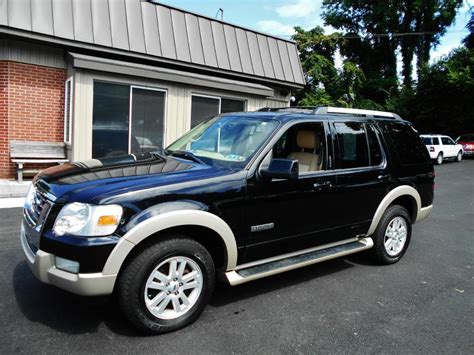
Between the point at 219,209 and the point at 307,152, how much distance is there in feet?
4.86

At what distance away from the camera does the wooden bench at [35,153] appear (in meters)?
9.05

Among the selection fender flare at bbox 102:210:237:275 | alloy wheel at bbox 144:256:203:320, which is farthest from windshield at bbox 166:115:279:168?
alloy wheel at bbox 144:256:203:320

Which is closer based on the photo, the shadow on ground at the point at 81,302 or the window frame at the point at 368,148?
the shadow on ground at the point at 81,302

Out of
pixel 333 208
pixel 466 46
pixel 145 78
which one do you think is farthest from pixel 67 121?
pixel 466 46

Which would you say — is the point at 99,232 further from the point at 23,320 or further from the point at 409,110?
the point at 409,110

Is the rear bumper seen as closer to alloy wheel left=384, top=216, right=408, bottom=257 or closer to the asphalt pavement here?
alloy wheel left=384, top=216, right=408, bottom=257

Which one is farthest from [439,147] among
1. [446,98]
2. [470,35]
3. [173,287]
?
[173,287]

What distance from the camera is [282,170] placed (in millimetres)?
3639

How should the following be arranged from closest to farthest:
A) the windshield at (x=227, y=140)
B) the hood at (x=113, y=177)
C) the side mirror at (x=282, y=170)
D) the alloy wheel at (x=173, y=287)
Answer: the hood at (x=113, y=177) → the alloy wheel at (x=173, y=287) → the side mirror at (x=282, y=170) → the windshield at (x=227, y=140)

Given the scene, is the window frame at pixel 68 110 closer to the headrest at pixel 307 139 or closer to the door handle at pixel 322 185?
the headrest at pixel 307 139

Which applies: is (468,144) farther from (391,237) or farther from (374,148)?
(374,148)

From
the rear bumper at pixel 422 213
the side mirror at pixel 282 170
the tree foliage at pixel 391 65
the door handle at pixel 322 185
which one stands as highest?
the tree foliage at pixel 391 65

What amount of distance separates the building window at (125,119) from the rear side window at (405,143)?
21.3 ft

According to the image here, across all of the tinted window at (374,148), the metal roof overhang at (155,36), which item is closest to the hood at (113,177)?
the tinted window at (374,148)
